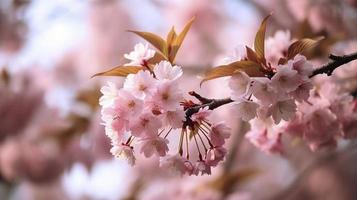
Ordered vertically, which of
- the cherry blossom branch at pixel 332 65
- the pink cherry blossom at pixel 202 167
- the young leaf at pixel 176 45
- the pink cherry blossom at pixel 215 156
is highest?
the young leaf at pixel 176 45

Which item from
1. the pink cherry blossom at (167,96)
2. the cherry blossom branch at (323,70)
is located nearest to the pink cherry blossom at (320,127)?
the cherry blossom branch at (323,70)

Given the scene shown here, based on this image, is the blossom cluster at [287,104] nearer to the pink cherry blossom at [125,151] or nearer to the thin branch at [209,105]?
the thin branch at [209,105]

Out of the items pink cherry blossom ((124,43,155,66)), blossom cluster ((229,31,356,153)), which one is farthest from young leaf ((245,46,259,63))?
pink cherry blossom ((124,43,155,66))

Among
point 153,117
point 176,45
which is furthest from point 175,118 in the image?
point 176,45

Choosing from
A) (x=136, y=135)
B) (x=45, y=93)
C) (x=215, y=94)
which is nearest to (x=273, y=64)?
(x=136, y=135)

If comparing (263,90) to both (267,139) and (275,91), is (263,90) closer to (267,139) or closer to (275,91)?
(275,91)

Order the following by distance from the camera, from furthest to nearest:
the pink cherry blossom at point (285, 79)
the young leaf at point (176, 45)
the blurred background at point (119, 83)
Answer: the blurred background at point (119, 83), the young leaf at point (176, 45), the pink cherry blossom at point (285, 79)
